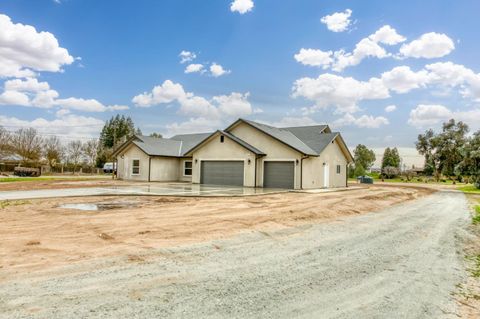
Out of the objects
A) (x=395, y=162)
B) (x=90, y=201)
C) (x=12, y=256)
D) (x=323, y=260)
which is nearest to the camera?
(x=12, y=256)

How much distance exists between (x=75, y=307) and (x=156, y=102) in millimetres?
40810

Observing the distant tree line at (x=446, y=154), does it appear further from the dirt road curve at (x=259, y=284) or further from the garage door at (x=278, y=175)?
the garage door at (x=278, y=175)

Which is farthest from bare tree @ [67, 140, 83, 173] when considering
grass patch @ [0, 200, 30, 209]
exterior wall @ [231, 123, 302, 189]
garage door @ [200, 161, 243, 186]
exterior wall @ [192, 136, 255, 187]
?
grass patch @ [0, 200, 30, 209]

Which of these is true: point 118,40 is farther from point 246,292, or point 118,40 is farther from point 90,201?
point 246,292

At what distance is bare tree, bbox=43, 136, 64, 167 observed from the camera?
48.2 m

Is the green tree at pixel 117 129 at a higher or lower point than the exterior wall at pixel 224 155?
higher

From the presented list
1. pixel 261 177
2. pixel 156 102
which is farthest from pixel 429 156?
pixel 156 102

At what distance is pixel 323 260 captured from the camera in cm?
568

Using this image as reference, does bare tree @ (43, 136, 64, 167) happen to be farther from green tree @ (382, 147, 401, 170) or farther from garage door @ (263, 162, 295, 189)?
green tree @ (382, 147, 401, 170)

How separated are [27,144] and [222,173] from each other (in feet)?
128

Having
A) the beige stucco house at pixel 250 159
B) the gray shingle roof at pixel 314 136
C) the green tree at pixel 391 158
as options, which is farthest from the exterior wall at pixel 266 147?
the green tree at pixel 391 158

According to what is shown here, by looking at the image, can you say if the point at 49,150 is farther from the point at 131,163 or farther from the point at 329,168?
the point at 329,168

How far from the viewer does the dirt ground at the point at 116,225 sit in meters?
5.52

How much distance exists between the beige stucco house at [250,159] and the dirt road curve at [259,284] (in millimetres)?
14730
